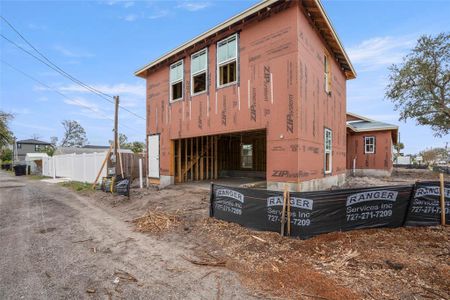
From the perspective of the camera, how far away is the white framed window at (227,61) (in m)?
8.98

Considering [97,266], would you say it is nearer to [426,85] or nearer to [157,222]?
[157,222]

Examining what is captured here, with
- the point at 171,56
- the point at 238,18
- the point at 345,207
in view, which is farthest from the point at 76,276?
the point at 171,56

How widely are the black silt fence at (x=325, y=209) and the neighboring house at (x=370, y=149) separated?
1416 cm

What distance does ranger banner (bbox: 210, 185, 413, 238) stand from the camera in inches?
196

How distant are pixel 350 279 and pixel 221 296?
77.1 inches

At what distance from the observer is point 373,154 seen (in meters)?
19.4

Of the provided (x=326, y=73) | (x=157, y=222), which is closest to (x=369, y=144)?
(x=326, y=73)

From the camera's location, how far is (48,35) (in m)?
13.8

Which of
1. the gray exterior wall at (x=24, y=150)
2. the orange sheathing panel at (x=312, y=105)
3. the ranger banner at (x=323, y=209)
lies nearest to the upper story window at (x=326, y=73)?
the orange sheathing panel at (x=312, y=105)

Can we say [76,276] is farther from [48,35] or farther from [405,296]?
[48,35]

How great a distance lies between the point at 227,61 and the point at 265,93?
7.79ft

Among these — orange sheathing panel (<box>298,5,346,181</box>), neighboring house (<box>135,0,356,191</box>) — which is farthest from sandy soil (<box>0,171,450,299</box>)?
orange sheathing panel (<box>298,5,346,181</box>)

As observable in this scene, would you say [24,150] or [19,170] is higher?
[24,150]

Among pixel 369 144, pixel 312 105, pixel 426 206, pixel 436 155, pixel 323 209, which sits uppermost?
pixel 312 105
